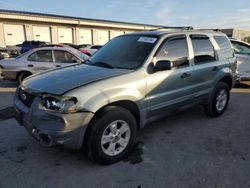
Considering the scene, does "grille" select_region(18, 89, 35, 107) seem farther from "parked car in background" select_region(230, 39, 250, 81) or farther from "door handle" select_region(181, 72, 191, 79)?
"parked car in background" select_region(230, 39, 250, 81)

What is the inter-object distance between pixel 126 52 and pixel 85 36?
29.9 metres

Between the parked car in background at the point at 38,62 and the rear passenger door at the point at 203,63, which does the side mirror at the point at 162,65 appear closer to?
the rear passenger door at the point at 203,63

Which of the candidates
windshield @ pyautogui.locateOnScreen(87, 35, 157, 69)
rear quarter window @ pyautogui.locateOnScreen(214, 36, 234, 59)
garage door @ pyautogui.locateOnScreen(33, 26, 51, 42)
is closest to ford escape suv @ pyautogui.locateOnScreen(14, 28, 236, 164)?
windshield @ pyautogui.locateOnScreen(87, 35, 157, 69)

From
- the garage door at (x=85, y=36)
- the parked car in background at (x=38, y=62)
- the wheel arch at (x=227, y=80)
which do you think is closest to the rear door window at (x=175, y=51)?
the wheel arch at (x=227, y=80)

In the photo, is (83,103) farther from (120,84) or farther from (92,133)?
(120,84)

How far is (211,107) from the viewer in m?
5.00

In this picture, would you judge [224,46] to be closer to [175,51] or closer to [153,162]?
[175,51]

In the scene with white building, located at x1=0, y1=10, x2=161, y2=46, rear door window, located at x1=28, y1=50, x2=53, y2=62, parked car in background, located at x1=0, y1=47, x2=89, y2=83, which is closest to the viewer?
parked car in background, located at x1=0, y1=47, x2=89, y2=83

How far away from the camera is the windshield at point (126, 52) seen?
12.2 ft

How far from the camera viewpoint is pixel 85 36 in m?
32.5

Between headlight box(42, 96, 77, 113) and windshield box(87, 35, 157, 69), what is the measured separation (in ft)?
3.84

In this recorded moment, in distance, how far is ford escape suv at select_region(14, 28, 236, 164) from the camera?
2830 mm

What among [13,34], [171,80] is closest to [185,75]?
[171,80]

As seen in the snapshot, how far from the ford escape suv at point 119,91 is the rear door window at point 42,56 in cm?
445
